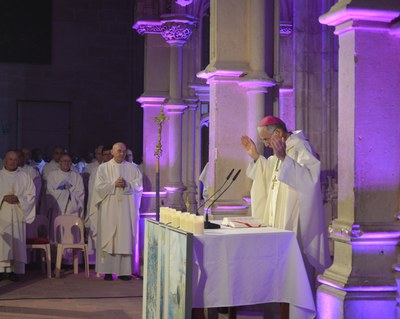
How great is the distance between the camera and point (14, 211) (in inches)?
440

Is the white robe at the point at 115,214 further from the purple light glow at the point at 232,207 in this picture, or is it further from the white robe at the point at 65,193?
the purple light glow at the point at 232,207

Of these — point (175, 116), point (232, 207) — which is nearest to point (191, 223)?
point (232, 207)

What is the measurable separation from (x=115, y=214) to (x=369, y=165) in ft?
20.3

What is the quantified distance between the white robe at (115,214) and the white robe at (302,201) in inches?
186

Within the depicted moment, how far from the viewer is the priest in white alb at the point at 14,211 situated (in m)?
11.1

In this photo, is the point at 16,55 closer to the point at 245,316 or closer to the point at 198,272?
the point at 245,316

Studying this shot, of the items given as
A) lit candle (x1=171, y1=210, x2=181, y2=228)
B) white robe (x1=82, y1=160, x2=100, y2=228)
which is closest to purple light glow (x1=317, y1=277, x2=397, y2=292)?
lit candle (x1=171, y1=210, x2=181, y2=228)

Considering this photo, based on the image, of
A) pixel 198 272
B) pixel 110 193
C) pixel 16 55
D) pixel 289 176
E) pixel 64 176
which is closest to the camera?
pixel 198 272

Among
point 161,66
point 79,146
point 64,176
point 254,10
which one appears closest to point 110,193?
point 64,176

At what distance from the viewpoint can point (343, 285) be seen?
6.12 meters

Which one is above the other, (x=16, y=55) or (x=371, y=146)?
(x=16, y=55)

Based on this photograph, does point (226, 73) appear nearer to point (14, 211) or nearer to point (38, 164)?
point (14, 211)

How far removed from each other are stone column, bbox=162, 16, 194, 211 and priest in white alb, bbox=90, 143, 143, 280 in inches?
74.0

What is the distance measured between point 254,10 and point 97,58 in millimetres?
11566
